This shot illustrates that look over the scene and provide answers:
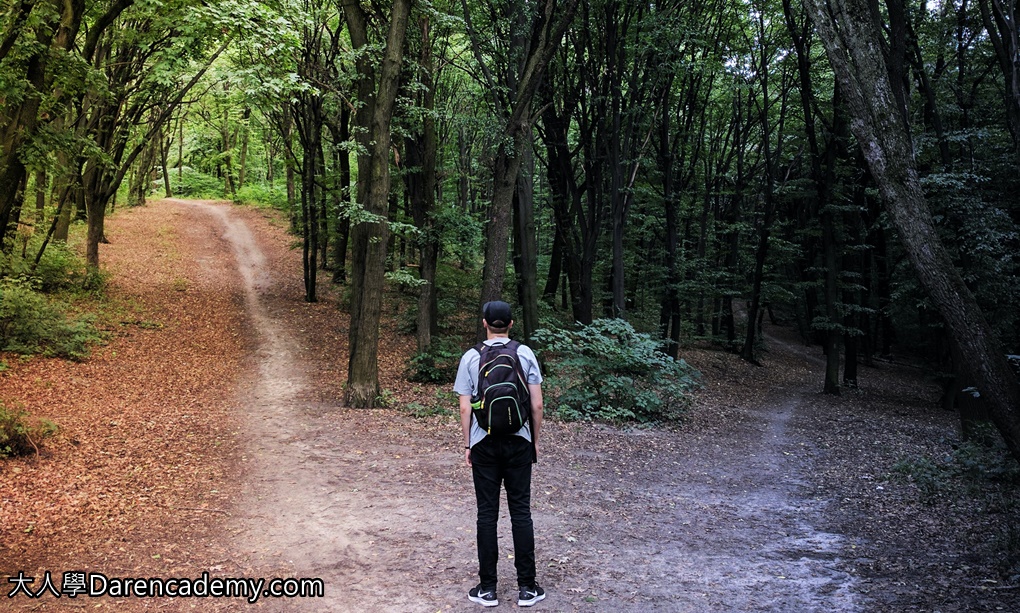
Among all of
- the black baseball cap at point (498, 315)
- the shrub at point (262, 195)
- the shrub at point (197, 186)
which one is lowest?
the black baseball cap at point (498, 315)

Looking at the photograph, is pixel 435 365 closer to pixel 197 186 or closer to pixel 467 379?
pixel 467 379

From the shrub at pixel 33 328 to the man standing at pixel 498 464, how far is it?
10994mm

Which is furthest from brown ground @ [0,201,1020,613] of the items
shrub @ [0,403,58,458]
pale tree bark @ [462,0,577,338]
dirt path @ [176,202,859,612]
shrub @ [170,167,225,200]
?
shrub @ [170,167,225,200]

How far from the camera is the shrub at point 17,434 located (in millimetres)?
6508

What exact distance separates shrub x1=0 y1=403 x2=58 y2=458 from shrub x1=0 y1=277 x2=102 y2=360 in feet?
15.7

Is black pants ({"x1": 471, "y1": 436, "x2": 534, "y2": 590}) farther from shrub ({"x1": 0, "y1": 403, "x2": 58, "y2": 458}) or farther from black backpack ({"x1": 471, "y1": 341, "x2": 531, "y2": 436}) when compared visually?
shrub ({"x1": 0, "y1": 403, "x2": 58, "y2": 458})

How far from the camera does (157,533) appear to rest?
516 centimetres

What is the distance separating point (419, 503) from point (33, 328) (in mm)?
9733

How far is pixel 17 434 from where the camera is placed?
6641mm

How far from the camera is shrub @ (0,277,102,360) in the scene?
35.6 feet

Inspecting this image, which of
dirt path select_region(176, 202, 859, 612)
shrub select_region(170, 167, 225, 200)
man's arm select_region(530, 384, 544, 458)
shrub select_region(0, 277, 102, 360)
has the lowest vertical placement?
dirt path select_region(176, 202, 859, 612)

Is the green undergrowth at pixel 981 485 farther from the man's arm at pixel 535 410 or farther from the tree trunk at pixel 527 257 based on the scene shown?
the tree trunk at pixel 527 257

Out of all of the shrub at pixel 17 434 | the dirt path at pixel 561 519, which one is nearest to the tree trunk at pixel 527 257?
the dirt path at pixel 561 519

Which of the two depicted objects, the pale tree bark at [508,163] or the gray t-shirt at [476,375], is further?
the pale tree bark at [508,163]
